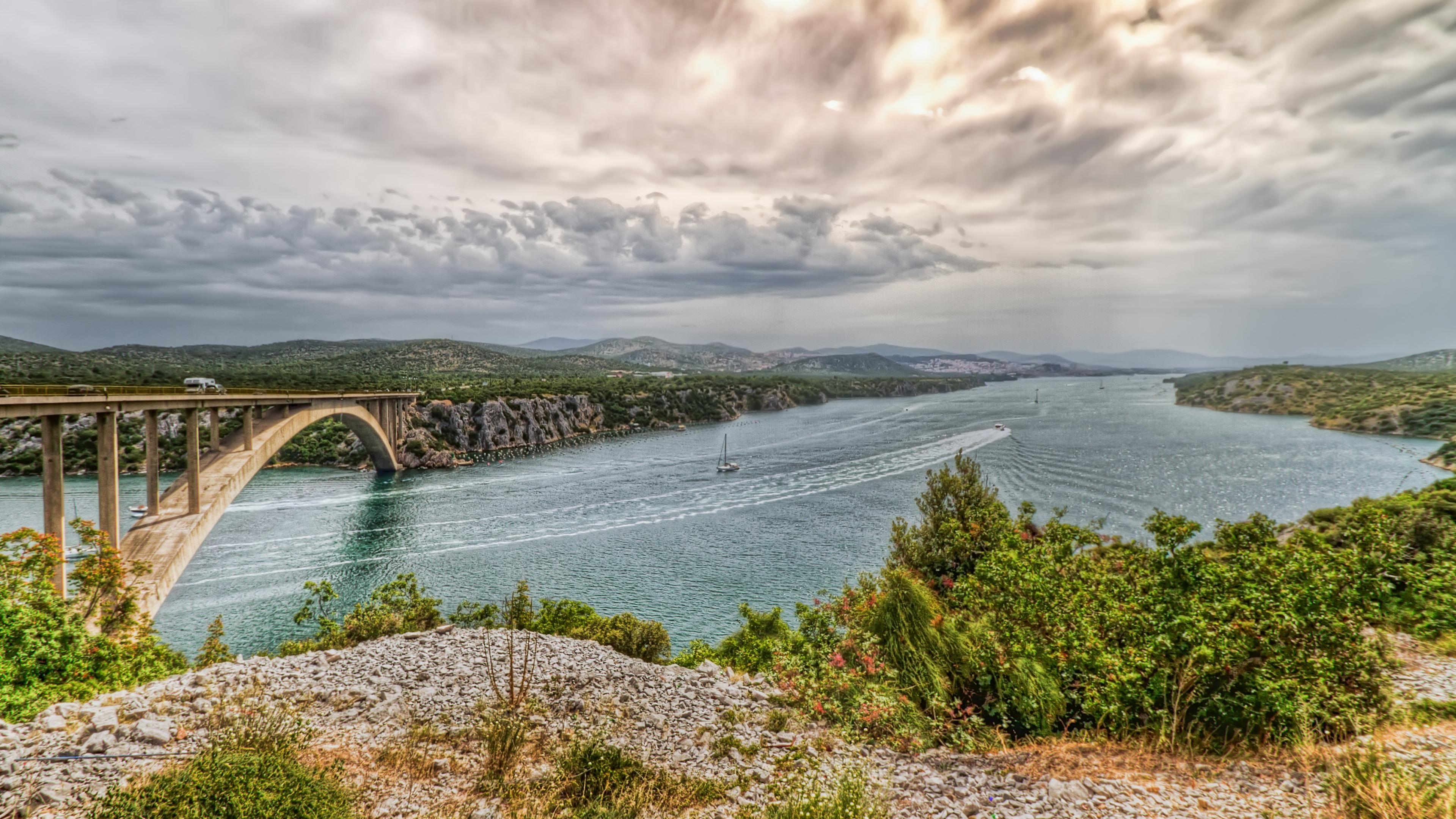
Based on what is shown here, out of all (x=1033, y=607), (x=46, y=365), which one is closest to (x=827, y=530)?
(x=1033, y=607)

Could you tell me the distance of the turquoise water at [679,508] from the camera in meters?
22.3

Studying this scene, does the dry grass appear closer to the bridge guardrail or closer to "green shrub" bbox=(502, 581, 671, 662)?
"green shrub" bbox=(502, 581, 671, 662)

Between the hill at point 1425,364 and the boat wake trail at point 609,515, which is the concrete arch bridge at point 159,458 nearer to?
the boat wake trail at point 609,515

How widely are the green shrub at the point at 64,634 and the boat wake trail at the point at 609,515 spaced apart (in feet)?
45.2

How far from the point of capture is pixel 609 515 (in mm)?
33375

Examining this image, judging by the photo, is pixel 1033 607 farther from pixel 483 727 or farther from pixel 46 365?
pixel 46 365

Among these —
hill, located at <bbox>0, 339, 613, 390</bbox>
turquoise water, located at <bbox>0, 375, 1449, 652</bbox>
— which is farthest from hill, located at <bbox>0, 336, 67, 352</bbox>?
turquoise water, located at <bbox>0, 375, 1449, 652</bbox>

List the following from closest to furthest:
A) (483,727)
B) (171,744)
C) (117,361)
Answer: (171,744)
(483,727)
(117,361)

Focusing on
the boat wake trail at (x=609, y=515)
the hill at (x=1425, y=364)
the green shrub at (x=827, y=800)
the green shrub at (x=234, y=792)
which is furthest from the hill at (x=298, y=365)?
the hill at (x=1425, y=364)

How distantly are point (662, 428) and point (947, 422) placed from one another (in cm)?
3948

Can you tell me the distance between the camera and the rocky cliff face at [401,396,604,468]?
49812 mm

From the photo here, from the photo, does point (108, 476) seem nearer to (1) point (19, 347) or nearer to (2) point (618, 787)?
(2) point (618, 787)

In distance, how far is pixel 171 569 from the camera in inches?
710

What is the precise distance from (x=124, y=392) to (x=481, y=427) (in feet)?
122
